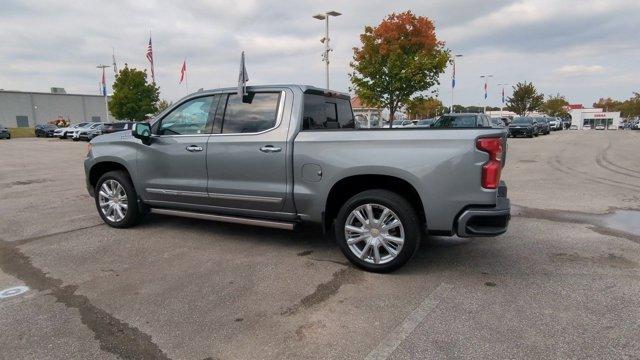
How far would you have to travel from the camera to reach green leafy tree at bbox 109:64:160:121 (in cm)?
4153

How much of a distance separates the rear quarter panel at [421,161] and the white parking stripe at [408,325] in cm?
59

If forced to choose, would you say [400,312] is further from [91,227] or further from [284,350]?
[91,227]

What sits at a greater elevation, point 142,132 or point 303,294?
point 142,132

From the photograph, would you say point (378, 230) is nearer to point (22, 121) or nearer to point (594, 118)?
point (22, 121)

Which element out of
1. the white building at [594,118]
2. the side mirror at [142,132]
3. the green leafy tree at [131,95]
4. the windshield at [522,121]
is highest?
the green leafy tree at [131,95]

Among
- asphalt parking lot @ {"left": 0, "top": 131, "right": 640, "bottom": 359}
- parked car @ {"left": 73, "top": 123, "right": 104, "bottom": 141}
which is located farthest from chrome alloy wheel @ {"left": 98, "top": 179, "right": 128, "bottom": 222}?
parked car @ {"left": 73, "top": 123, "right": 104, "bottom": 141}

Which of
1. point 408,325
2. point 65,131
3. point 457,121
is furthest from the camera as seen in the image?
point 65,131

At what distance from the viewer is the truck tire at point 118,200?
5.94 meters

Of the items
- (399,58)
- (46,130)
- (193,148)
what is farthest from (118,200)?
(46,130)

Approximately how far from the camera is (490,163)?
3871mm

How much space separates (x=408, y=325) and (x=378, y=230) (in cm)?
115

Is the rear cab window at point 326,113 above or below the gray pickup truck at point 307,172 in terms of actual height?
above

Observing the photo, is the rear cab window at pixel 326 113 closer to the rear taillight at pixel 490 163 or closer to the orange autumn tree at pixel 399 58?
the rear taillight at pixel 490 163

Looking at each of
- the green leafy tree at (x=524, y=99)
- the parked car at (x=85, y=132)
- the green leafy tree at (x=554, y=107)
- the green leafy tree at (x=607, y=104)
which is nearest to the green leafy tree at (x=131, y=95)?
the parked car at (x=85, y=132)
